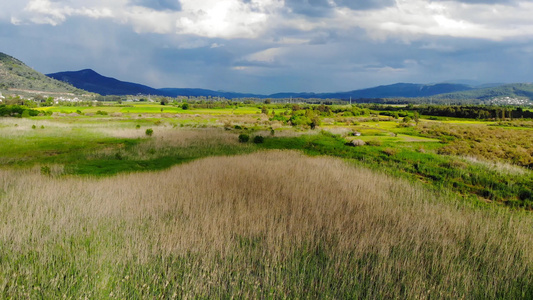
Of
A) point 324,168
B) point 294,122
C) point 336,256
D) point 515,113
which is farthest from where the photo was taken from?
point 515,113

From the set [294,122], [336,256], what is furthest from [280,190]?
[294,122]

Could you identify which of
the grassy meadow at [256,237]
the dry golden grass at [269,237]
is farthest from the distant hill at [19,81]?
the dry golden grass at [269,237]

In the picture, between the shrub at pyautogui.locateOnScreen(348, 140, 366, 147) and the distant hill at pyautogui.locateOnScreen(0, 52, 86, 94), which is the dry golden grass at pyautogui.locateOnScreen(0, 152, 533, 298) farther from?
the distant hill at pyautogui.locateOnScreen(0, 52, 86, 94)

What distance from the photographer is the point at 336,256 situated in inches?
200

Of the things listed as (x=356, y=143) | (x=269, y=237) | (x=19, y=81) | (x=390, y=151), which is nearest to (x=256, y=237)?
(x=269, y=237)

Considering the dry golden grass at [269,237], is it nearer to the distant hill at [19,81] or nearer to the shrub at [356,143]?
the shrub at [356,143]

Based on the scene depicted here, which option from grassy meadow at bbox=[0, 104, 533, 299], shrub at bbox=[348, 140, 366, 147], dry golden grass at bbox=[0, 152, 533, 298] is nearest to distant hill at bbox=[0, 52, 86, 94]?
shrub at bbox=[348, 140, 366, 147]

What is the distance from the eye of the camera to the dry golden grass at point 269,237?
174 inches

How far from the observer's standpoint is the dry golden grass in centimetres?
442

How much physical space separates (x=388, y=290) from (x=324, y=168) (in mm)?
9862

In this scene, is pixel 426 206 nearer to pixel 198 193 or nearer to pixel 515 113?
pixel 198 193

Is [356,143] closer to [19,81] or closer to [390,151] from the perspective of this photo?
[390,151]

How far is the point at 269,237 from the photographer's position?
5.59m

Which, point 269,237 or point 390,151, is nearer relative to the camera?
point 269,237
